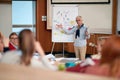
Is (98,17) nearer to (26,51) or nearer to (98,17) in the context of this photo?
(98,17)

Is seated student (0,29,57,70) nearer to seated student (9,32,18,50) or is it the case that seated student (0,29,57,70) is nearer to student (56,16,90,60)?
seated student (9,32,18,50)

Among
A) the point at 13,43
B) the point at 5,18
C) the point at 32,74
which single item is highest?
the point at 5,18

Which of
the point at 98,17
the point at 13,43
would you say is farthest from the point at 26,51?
the point at 98,17

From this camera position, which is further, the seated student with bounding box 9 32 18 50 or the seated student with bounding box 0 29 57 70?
the seated student with bounding box 9 32 18 50

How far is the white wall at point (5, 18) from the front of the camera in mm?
8617

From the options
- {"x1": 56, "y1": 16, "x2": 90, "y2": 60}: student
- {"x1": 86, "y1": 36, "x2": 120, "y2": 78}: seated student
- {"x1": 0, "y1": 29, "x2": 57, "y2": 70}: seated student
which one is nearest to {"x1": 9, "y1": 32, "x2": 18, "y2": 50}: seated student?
{"x1": 0, "y1": 29, "x2": 57, "y2": 70}: seated student

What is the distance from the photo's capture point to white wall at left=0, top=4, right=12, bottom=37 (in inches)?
339

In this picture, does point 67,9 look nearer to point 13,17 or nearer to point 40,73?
point 13,17

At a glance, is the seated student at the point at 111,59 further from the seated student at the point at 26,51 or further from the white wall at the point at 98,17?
the white wall at the point at 98,17

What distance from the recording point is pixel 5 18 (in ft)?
28.4

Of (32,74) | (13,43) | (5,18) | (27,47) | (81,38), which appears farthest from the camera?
(5,18)

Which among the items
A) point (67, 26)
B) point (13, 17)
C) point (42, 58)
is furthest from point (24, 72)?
point (13, 17)

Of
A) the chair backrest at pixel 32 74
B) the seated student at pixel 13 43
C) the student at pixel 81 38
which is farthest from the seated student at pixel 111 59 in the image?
the student at pixel 81 38

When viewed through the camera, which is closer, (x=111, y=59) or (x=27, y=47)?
(x=111, y=59)
